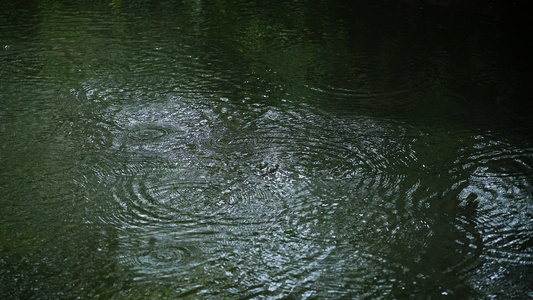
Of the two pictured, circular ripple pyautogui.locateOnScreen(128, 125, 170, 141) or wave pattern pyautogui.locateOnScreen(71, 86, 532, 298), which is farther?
circular ripple pyautogui.locateOnScreen(128, 125, 170, 141)

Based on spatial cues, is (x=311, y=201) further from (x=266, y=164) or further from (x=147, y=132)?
(x=147, y=132)

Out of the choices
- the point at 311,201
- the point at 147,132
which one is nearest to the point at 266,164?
the point at 311,201

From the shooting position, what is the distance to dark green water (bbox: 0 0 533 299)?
2143 mm

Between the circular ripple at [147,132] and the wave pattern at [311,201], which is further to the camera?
the circular ripple at [147,132]

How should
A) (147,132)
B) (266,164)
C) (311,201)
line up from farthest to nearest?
(147,132), (266,164), (311,201)

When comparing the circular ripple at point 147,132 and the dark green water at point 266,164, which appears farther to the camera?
the circular ripple at point 147,132

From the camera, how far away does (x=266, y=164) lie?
9.66 ft

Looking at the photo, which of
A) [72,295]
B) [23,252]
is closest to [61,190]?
[23,252]

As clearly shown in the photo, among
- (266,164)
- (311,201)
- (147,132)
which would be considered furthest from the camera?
(147,132)

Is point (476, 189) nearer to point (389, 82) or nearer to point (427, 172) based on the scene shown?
point (427, 172)

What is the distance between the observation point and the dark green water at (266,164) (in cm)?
214

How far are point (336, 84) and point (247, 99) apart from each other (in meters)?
0.69

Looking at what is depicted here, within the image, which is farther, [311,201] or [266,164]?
[266,164]

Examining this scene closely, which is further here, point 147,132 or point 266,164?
point 147,132
